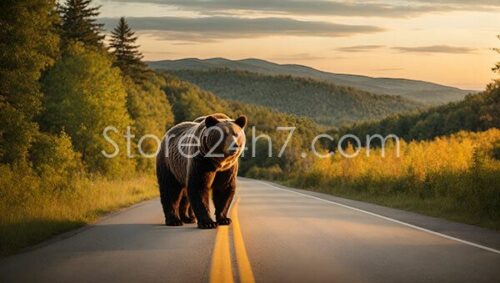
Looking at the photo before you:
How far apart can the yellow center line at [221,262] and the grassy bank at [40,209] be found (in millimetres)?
3173

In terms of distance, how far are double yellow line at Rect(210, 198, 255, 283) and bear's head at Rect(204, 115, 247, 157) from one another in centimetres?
140

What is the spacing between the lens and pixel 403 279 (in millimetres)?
8195

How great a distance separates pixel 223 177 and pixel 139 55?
74684 mm

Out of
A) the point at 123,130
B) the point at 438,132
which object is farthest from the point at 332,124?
the point at 123,130

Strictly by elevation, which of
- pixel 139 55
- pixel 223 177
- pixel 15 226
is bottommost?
pixel 15 226

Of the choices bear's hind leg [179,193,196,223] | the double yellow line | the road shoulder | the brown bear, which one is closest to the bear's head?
the brown bear

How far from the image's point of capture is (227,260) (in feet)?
31.2

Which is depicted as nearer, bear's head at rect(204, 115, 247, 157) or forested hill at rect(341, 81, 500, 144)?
bear's head at rect(204, 115, 247, 157)

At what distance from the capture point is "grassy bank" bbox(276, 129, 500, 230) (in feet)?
58.3

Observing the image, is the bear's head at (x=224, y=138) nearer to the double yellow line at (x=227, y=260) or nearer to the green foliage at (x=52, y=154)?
the double yellow line at (x=227, y=260)

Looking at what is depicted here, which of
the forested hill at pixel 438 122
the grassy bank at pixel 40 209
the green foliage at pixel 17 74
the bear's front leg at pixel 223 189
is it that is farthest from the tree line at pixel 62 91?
the forested hill at pixel 438 122

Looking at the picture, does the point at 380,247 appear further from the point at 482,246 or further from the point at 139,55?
the point at 139,55

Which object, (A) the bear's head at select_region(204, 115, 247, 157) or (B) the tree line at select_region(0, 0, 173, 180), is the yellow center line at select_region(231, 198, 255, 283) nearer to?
(A) the bear's head at select_region(204, 115, 247, 157)

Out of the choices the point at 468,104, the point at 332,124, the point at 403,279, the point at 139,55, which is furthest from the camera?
the point at 332,124
